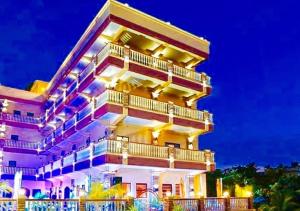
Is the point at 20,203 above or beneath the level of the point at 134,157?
beneath

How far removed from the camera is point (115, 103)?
76.0ft

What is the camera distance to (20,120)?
127 ft

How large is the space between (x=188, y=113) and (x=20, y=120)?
63.5 feet

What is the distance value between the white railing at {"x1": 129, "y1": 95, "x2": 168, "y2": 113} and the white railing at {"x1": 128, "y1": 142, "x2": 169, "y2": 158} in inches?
99.5

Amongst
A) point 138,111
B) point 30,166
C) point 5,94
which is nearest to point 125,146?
point 138,111

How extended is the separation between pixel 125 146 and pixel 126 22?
8.12m

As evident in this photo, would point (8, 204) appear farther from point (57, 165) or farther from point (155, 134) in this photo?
point (57, 165)

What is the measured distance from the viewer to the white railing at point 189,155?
26.0m

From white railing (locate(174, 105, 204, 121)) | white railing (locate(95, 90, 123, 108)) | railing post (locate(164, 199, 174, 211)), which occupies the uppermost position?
white railing (locate(95, 90, 123, 108))

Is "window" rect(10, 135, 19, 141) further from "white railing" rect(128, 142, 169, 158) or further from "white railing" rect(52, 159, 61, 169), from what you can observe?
"white railing" rect(128, 142, 169, 158)

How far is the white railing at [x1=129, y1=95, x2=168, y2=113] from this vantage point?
Answer: 79.8ft

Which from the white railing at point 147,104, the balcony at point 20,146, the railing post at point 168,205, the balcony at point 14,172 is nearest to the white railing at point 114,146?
the white railing at point 147,104

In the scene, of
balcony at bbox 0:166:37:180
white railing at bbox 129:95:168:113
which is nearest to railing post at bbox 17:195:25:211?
white railing at bbox 129:95:168:113

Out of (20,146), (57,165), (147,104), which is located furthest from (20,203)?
(20,146)
